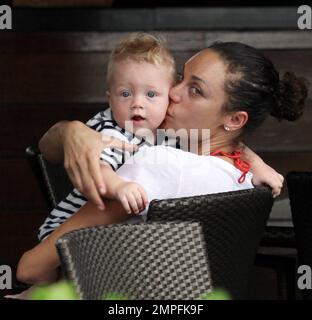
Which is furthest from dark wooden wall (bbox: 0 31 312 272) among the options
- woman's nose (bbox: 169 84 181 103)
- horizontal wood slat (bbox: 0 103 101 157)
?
woman's nose (bbox: 169 84 181 103)

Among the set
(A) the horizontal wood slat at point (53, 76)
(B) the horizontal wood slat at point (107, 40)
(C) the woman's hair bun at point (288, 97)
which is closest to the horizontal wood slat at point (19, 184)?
(A) the horizontal wood slat at point (53, 76)

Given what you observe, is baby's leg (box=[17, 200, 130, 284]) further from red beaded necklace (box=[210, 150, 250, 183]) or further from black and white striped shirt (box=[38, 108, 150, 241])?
red beaded necklace (box=[210, 150, 250, 183])

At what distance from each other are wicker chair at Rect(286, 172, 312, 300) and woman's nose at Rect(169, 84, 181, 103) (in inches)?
14.3

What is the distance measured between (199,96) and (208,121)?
7 cm

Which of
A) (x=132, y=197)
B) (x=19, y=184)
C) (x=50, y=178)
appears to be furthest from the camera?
(x=19, y=184)

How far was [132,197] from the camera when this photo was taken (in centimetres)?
204

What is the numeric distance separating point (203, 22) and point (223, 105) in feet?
9.37

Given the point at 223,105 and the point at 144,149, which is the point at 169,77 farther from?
the point at 144,149

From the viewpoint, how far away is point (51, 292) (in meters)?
1.19

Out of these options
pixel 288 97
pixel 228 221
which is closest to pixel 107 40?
pixel 288 97

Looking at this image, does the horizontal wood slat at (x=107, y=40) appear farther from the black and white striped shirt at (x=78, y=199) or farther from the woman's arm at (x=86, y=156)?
the woman's arm at (x=86, y=156)

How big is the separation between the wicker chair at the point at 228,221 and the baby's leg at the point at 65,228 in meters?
0.12

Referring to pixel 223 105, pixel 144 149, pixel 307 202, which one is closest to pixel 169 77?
pixel 223 105

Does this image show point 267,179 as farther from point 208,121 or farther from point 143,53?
point 143,53
